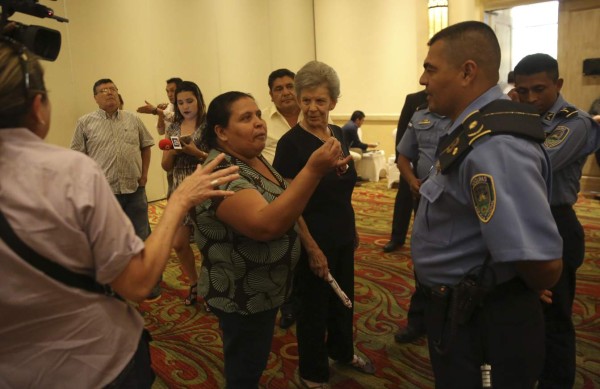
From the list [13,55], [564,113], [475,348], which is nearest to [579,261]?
[564,113]

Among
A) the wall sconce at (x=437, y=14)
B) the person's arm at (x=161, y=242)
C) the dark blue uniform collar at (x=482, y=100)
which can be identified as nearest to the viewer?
the person's arm at (x=161, y=242)

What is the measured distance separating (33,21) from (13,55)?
530 centimetres

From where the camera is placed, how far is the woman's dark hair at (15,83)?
907 mm

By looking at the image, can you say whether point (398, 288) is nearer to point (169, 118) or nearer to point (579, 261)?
point (579, 261)

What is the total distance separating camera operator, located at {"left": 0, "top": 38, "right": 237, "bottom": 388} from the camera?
0.91m

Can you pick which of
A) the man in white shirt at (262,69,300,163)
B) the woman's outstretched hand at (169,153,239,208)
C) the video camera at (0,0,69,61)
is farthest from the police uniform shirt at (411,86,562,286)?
the man in white shirt at (262,69,300,163)

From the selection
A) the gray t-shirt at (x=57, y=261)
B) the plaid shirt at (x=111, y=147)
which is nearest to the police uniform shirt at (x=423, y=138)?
the gray t-shirt at (x=57, y=261)

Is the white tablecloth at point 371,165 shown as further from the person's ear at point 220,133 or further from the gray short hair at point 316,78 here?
the person's ear at point 220,133

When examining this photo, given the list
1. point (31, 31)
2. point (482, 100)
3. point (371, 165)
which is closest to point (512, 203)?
point (482, 100)

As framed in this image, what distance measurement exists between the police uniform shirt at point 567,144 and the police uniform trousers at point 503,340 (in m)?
0.80

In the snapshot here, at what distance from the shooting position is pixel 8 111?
923 mm

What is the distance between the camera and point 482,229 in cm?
117

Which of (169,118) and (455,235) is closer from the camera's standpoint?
(455,235)

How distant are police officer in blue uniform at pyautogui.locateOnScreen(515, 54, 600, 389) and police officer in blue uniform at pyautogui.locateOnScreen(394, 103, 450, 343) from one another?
61 cm
